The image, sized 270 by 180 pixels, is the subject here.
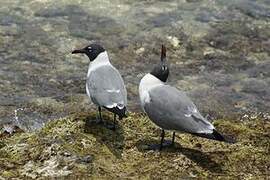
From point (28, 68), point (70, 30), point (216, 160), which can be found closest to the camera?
point (216, 160)

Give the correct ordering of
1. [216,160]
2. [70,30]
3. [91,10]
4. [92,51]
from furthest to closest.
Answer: [91,10], [70,30], [92,51], [216,160]

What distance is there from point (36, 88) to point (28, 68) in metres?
0.69

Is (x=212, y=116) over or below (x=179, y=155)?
below

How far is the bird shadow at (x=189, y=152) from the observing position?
6766 millimetres

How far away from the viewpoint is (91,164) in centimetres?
662

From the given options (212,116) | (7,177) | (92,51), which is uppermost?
(92,51)

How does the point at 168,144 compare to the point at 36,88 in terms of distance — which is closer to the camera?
the point at 168,144

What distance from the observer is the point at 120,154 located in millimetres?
6961

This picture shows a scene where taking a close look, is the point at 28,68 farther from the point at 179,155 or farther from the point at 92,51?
the point at 179,155

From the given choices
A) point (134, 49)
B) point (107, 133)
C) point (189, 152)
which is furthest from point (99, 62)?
point (134, 49)

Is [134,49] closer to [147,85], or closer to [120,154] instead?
[147,85]

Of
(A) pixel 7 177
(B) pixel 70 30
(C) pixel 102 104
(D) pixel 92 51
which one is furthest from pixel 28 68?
(A) pixel 7 177

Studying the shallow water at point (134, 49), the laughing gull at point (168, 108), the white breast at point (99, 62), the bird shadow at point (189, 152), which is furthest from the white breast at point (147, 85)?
the shallow water at point (134, 49)

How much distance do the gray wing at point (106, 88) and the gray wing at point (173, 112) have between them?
0.37 m
